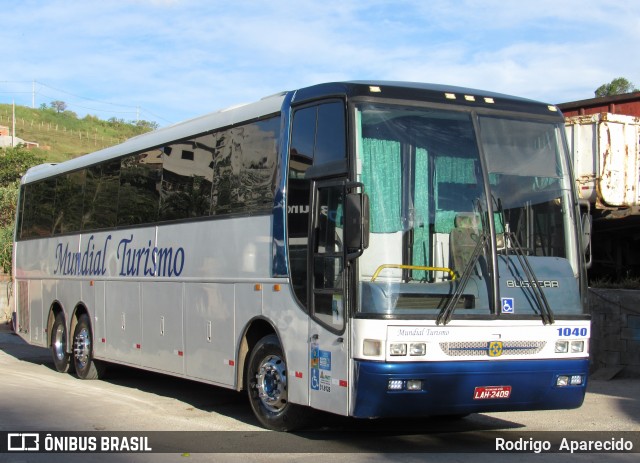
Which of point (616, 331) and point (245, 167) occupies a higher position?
point (245, 167)

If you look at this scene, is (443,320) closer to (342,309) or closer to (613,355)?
(342,309)

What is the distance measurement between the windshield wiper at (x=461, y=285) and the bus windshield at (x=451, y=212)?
0.01 metres

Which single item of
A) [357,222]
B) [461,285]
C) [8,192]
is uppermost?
[8,192]

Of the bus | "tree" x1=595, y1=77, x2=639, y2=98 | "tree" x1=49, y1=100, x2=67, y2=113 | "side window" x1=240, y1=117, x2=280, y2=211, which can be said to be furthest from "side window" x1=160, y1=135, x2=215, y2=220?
"tree" x1=49, y1=100, x2=67, y2=113

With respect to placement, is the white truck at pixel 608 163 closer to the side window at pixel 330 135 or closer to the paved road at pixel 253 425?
the paved road at pixel 253 425

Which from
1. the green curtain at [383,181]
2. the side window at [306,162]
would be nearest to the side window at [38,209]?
the side window at [306,162]

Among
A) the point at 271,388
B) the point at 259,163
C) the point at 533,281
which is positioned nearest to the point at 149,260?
the point at 259,163

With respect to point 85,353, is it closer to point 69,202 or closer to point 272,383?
point 69,202

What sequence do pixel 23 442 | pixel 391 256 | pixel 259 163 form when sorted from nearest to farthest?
pixel 391 256 < pixel 23 442 < pixel 259 163

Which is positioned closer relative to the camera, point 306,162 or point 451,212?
point 451,212

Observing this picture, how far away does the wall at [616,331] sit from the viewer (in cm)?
1412

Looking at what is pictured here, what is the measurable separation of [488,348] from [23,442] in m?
4.62

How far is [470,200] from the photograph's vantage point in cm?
842

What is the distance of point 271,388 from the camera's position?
963 cm
